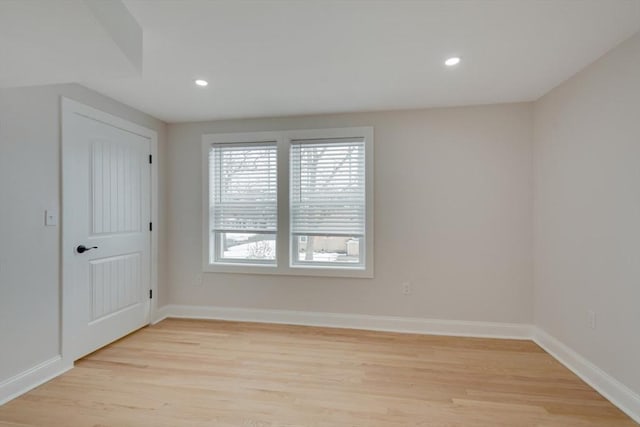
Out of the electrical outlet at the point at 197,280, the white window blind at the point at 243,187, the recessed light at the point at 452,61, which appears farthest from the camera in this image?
the electrical outlet at the point at 197,280

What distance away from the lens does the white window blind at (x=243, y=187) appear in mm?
3662

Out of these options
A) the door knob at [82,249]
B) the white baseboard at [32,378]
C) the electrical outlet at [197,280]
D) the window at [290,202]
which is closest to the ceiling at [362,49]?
the window at [290,202]

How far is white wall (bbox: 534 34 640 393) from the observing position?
6.48 ft

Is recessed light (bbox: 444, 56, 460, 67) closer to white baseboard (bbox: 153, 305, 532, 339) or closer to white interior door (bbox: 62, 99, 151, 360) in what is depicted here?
white baseboard (bbox: 153, 305, 532, 339)

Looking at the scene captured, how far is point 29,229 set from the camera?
2.24 m

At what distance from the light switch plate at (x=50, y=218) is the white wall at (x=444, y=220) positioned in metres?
2.09

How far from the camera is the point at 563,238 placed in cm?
266

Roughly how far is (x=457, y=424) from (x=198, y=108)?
359 centimetres

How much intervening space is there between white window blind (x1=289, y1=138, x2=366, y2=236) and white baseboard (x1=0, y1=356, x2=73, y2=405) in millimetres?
2377

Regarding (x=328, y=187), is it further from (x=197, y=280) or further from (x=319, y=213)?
(x=197, y=280)

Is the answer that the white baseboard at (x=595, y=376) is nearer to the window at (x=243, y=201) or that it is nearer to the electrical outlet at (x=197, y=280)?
the window at (x=243, y=201)

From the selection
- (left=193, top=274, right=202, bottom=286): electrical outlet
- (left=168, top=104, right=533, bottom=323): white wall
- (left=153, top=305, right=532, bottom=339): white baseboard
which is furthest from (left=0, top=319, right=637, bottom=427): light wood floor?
(left=193, top=274, right=202, bottom=286): electrical outlet

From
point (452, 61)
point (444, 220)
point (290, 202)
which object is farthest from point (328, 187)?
point (452, 61)

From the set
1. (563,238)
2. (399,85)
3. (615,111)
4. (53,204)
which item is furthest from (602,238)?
(53,204)
